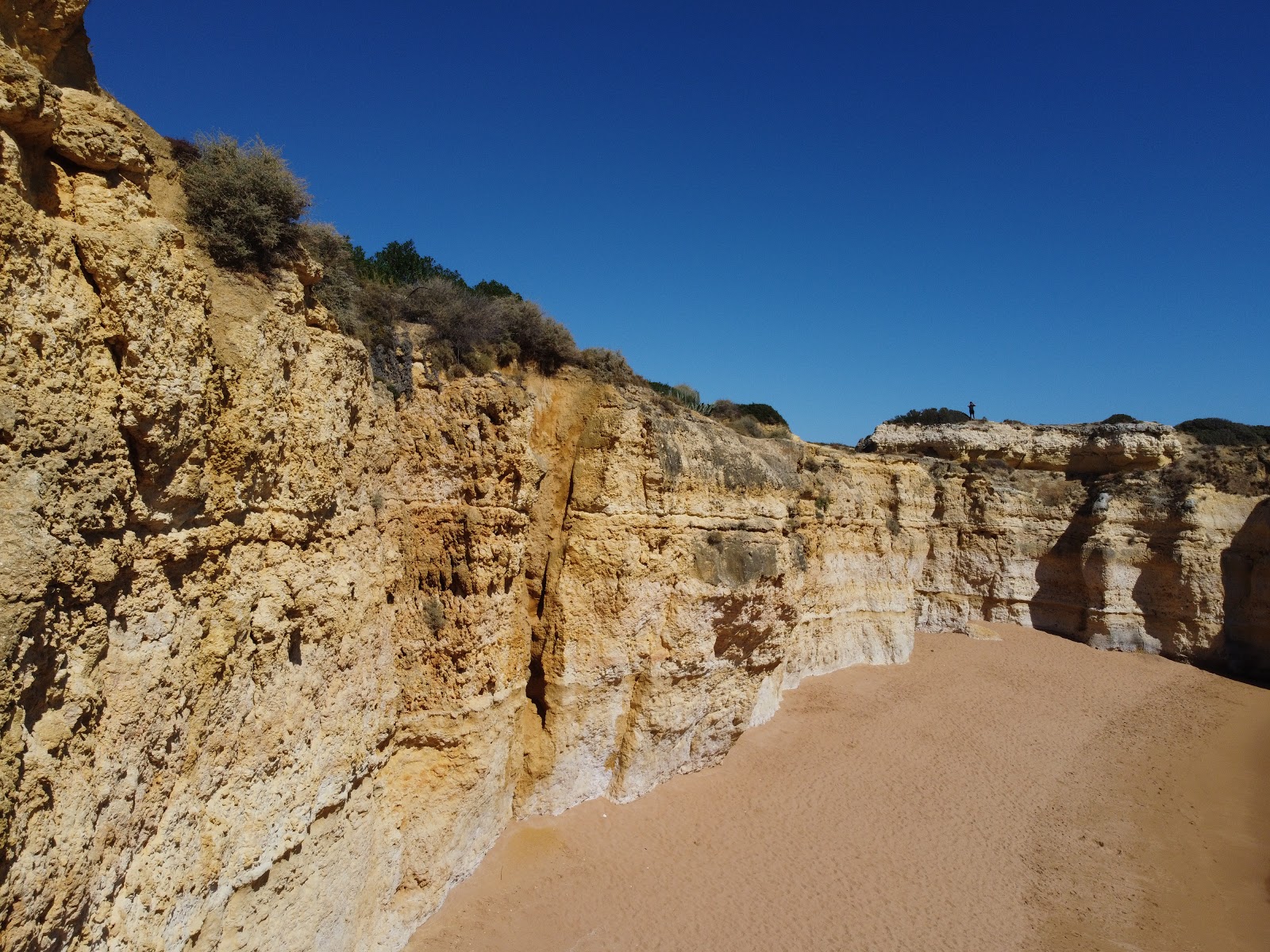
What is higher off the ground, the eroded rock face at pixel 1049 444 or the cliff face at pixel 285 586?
the eroded rock face at pixel 1049 444

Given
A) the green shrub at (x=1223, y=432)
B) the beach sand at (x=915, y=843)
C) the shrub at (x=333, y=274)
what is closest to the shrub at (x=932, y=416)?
the green shrub at (x=1223, y=432)

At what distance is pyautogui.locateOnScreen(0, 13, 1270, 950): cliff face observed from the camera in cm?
424

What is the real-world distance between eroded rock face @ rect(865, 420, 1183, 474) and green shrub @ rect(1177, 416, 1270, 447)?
10.7 meters

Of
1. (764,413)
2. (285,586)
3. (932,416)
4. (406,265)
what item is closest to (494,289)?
(406,265)

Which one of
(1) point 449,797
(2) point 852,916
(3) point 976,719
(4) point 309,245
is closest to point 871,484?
(3) point 976,719

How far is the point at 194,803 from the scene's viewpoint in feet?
18.4

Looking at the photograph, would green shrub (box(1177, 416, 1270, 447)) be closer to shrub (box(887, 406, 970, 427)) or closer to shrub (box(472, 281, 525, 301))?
shrub (box(887, 406, 970, 427))

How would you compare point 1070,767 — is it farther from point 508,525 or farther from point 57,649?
point 57,649

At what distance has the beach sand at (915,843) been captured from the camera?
30.7ft

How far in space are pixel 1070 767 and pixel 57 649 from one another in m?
18.0

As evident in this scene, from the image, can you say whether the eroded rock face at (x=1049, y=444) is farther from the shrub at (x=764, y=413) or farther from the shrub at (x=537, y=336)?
the shrub at (x=537, y=336)

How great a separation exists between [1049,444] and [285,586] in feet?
91.1

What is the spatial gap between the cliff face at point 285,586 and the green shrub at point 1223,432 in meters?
30.9

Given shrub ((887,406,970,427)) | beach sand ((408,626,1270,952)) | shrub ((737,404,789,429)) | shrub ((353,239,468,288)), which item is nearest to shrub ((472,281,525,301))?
shrub ((353,239,468,288))
